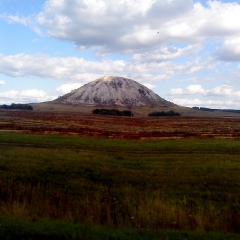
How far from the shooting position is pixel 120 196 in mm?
14812

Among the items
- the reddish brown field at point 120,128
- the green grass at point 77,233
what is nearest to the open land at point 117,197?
the green grass at point 77,233

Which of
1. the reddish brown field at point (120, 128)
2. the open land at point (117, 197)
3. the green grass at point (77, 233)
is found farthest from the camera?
the reddish brown field at point (120, 128)

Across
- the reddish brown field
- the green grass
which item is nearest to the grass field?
the green grass

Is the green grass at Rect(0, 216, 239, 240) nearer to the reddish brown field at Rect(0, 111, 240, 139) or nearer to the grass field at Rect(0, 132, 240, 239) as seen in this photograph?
the grass field at Rect(0, 132, 240, 239)

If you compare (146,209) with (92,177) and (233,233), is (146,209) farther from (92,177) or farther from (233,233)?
(92,177)

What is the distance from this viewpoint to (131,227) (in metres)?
10.2

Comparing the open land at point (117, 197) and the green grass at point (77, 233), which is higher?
the green grass at point (77, 233)

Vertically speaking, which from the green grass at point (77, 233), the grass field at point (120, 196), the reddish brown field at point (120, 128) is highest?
the green grass at point (77, 233)

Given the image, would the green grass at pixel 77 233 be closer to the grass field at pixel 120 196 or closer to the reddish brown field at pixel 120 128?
the grass field at pixel 120 196

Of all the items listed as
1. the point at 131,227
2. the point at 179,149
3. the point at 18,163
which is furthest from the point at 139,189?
the point at 179,149

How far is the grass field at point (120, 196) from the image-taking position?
9781 mm

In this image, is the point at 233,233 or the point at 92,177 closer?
the point at 233,233

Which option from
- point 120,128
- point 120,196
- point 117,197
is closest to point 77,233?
point 117,197

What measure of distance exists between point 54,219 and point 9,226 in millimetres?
1812
